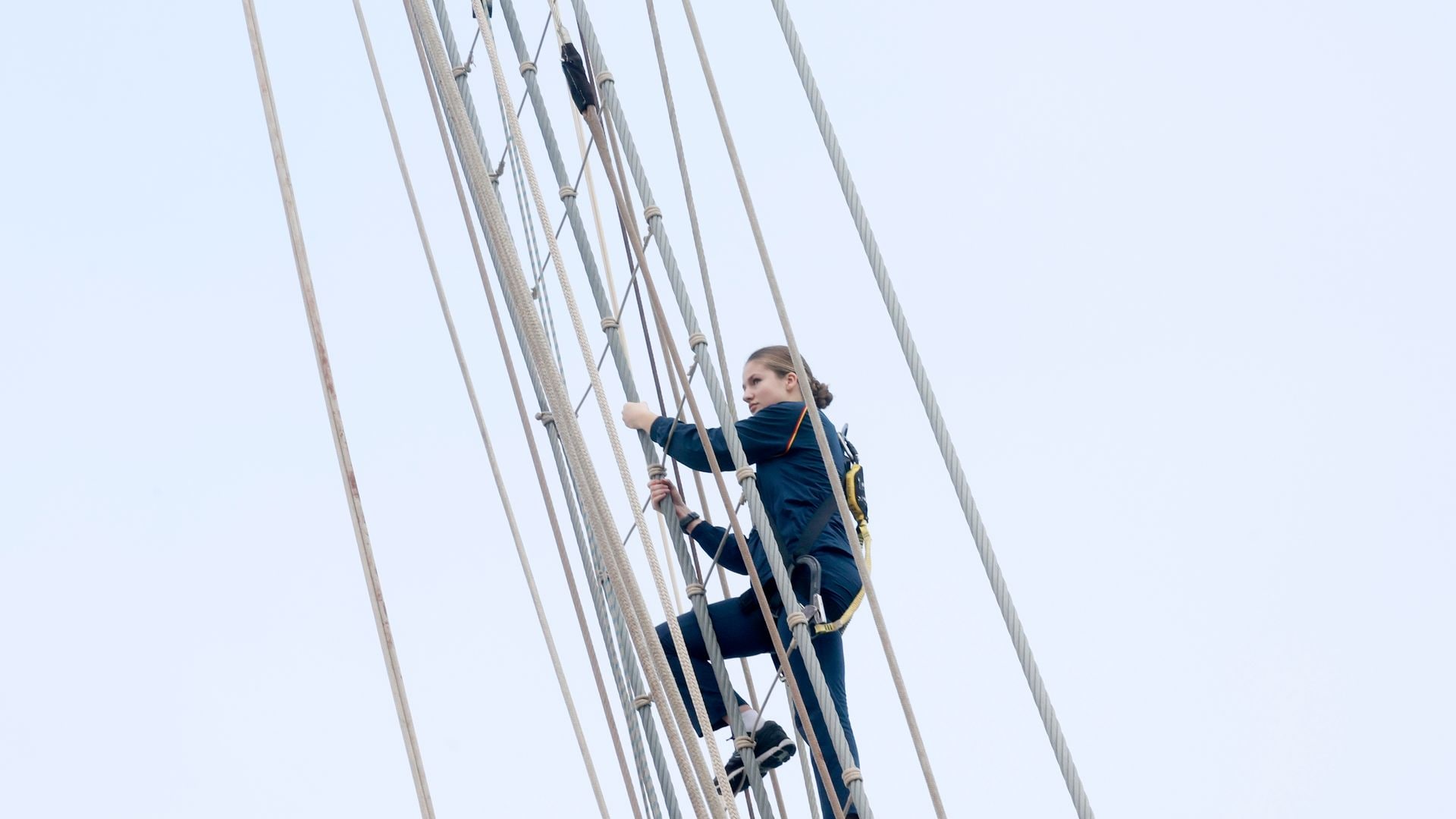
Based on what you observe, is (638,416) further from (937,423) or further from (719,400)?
(937,423)

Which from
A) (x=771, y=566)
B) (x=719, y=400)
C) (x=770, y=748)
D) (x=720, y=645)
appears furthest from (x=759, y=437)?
(x=770, y=748)

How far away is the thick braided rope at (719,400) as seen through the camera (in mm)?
4988

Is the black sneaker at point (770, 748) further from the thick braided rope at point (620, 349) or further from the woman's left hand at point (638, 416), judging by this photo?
the woman's left hand at point (638, 416)

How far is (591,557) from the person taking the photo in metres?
5.97

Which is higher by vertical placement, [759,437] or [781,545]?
[759,437]

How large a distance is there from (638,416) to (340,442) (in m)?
1.34

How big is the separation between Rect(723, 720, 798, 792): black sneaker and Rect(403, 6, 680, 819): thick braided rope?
1.48 feet

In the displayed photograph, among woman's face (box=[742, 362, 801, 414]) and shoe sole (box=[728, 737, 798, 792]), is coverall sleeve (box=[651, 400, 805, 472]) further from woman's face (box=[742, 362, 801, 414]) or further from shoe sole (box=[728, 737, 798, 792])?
shoe sole (box=[728, 737, 798, 792])

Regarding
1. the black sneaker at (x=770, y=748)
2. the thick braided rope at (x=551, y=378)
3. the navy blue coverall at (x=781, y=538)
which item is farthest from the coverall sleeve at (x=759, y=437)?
the black sneaker at (x=770, y=748)

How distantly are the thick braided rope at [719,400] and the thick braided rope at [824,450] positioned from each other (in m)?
0.20

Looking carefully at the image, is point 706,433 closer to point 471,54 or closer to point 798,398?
point 798,398

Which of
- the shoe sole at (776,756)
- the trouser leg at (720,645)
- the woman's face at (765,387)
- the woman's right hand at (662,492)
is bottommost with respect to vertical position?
the shoe sole at (776,756)

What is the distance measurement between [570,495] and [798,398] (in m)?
0.87

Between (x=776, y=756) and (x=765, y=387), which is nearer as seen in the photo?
(x=776, y=756)
